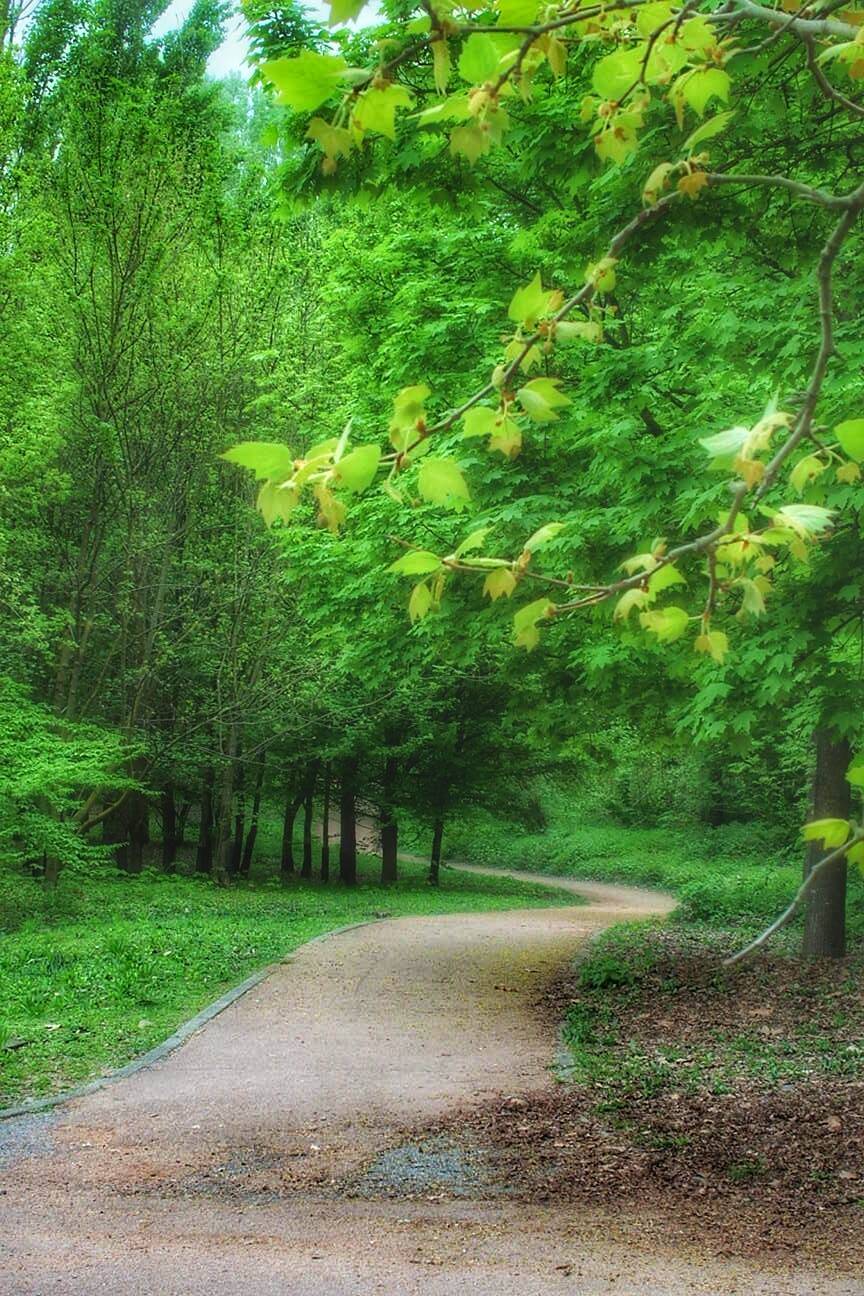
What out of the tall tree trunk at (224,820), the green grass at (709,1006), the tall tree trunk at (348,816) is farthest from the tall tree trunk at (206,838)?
the green grass at (709,1006)

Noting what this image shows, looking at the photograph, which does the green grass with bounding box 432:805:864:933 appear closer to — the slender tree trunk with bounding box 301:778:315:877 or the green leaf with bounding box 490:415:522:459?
the slender tree trunk with bounding box 301:778:315:877

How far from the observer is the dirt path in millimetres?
4227

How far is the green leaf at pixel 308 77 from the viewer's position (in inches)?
55.7

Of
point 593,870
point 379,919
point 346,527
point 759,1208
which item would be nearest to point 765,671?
point 759,1208

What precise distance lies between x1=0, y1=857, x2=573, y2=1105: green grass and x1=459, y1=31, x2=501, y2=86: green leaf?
6.85 metres

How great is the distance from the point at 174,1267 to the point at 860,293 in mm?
5690

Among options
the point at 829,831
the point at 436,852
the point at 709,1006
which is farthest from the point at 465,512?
the point at 436,852

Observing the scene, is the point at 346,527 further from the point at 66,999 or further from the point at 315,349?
the point at 315,349

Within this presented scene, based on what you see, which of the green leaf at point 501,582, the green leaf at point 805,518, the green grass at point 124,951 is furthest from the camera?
the green grass at point 124,951

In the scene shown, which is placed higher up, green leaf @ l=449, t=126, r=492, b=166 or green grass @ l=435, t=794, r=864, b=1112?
green leaf @ l=449, t=126, r=492, b=166

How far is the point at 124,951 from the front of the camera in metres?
12.0

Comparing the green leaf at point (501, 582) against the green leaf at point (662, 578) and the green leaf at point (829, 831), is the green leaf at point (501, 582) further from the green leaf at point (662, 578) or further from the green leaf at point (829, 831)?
the green leaf at point (829, 831)

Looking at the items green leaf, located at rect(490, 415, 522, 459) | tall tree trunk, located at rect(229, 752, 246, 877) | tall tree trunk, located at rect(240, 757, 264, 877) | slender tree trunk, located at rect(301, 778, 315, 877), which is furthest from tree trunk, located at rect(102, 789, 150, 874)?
green leaf, located at rect(490, 415, 522, 459)

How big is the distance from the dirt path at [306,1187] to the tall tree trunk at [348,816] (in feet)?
55.6
